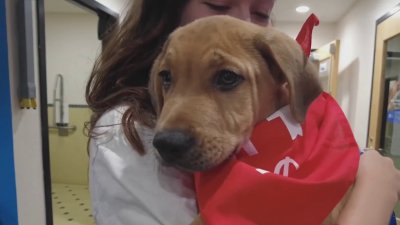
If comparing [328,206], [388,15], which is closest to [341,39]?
[388,15]

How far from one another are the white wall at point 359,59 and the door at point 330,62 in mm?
139

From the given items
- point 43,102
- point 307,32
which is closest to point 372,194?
point 307,32

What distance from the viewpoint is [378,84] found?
2.88m

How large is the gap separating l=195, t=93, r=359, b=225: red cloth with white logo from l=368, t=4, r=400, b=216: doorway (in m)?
2.16

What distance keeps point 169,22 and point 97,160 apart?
45 cm

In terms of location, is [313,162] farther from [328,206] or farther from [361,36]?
[361,36]

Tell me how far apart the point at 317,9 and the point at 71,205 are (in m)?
3.45

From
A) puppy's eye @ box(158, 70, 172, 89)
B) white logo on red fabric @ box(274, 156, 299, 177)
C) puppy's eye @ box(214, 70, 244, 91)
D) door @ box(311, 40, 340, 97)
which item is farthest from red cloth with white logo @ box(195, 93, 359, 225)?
door @ box(311, 40, 340, 97)

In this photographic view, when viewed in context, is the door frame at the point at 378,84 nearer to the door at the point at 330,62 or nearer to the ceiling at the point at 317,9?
the door at the point at 330,62

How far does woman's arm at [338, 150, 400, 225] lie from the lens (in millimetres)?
673

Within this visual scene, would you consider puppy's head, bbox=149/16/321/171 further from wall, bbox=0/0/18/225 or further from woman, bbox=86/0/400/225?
wall, bbox=0/0/18/225

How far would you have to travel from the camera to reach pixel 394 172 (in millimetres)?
806

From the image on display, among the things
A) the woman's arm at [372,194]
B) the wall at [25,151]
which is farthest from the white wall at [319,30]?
the woman's arm at [372,194]

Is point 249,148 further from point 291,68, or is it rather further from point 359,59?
point 359,59
